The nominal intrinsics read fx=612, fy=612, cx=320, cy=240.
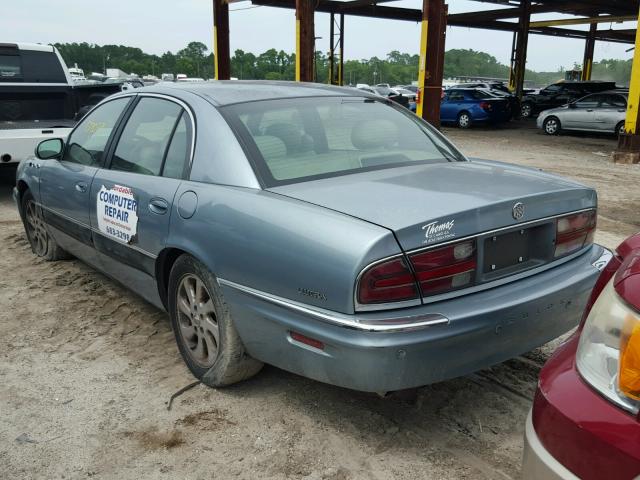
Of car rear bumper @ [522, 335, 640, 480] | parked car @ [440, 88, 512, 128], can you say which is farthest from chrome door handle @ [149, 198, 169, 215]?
parked car @ [440, 88, 512, 128]

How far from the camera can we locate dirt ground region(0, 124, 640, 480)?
102 inches

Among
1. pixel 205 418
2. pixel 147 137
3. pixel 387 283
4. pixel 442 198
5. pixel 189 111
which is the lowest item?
pixel 205 418

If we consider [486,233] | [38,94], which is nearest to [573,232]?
[486,233]

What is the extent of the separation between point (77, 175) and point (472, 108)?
19.9 meters

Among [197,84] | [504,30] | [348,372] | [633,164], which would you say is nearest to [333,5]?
[504,30]

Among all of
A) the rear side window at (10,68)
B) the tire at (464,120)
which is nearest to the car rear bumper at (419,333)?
the rear side window at (10,68)

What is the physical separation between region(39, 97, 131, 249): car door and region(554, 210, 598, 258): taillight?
2801mm

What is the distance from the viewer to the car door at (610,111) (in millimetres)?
17703

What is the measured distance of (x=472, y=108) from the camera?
22.2 meters

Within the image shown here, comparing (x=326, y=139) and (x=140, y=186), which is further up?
(x=326, y=139)

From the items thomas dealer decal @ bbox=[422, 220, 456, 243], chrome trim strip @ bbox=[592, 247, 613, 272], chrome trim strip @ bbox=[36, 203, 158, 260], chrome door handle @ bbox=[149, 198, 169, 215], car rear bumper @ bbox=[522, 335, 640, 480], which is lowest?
chrome trim strip @ bbox=[36, 203, 158, 260]

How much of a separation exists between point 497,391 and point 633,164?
11.2m

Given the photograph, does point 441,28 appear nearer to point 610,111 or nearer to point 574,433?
point 610,111

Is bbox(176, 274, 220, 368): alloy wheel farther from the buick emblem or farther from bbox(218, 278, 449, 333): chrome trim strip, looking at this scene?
the buick emblem
